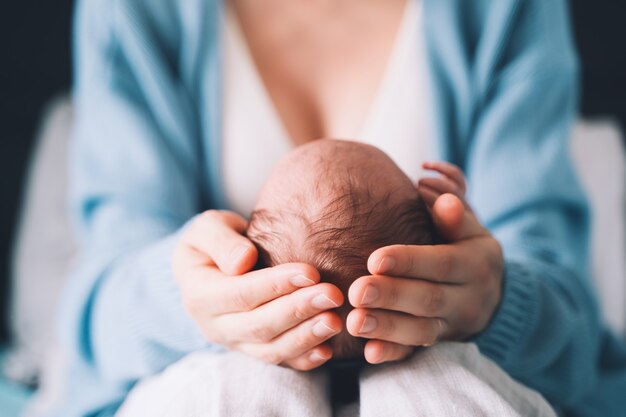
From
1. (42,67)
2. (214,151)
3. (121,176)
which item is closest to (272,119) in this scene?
(214,151)

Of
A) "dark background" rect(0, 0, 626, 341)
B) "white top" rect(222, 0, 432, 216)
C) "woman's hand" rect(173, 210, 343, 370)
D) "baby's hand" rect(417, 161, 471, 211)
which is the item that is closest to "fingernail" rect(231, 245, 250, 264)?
"woman's hand" rect(173, 210, 343, 370)

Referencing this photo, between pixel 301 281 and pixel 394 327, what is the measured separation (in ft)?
0.31

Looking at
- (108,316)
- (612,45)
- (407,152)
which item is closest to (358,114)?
(407,152)

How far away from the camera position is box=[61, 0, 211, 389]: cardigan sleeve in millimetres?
737

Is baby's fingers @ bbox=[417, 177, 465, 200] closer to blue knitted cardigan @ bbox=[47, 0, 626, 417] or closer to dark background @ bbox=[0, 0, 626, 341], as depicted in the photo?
blue knitted cardigan @ bbox=[47, 0, 626, 417]

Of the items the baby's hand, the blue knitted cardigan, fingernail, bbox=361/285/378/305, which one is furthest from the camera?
the blue knitted cardigan

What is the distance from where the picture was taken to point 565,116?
2.97ft

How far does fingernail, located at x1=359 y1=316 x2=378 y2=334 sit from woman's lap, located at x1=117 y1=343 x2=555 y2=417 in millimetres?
74

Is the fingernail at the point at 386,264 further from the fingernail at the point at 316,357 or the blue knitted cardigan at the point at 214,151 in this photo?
the blue knitted cardigan at the point at 214,151

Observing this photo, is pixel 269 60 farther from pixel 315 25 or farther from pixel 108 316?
pixel 108 316

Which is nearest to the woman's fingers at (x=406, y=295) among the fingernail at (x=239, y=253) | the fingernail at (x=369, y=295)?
the fingernail at (x=369, y=295)

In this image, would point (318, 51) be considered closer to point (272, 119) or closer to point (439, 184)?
point (272, 119)

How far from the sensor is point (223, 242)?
550 millimetres

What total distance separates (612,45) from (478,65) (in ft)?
2.52
